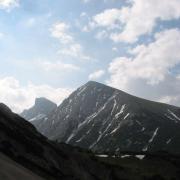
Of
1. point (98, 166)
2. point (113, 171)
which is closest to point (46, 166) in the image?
point (98, 166)

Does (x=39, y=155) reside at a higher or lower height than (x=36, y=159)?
higher

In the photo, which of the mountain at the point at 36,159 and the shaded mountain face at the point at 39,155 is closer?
the mountain at the point at 36,159

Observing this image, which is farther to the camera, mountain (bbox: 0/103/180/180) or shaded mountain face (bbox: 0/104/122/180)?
shaded mountain face (bbox: 0/104/122/180)

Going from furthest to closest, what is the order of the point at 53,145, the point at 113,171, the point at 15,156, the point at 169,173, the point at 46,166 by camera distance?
the point at 169,173, the point at 113,171, the point at 53,145, the point at 46,166, the point at 15,156

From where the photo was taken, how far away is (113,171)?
4983 inches

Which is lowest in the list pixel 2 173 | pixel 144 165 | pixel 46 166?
pixel 2 173

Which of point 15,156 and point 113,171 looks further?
point 113,171

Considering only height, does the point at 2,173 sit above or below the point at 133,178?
below

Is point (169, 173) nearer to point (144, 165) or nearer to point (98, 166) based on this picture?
point (144, 165)

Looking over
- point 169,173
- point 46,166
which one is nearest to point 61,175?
point 46,166

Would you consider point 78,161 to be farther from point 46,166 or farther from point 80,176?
point 46,166

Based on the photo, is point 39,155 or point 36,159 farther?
point 39,155

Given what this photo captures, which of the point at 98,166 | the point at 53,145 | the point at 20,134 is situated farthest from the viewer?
the point at 98,166

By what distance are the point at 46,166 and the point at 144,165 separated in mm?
96239
